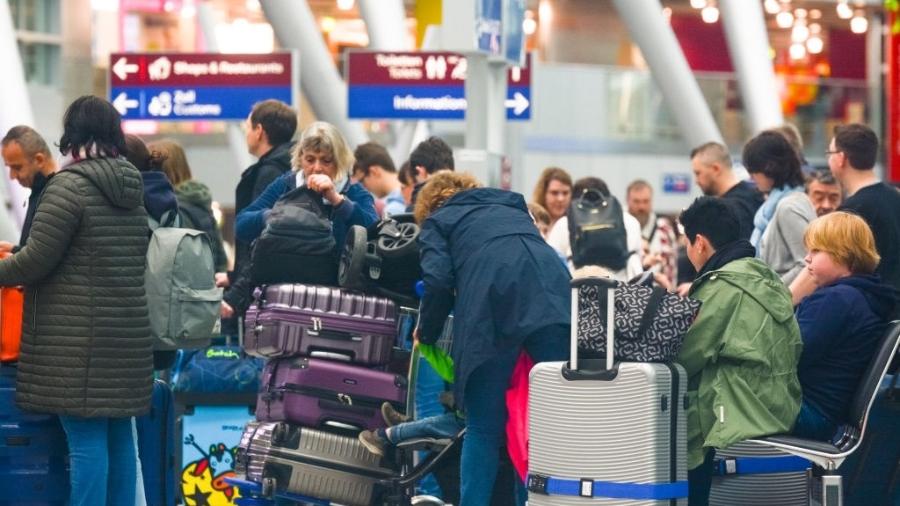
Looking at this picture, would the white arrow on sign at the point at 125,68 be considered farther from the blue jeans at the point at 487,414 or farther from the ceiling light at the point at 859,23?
the ceiling light at the point at 859,23

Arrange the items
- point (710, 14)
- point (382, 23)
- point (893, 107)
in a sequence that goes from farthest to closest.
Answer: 1. point (710, 14)
2. point (893, 107)
3. point (382, 23)

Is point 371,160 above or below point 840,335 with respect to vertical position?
above

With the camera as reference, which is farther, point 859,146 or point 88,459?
point 859,146

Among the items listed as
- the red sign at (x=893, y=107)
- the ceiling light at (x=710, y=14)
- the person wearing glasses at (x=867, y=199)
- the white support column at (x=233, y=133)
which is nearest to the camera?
the person wearing glasses at (x=867, y=199)

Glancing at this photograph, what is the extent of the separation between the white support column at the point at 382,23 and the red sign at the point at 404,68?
3.61 metres

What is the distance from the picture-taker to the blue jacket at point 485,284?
324 inches

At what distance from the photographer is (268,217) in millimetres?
9172

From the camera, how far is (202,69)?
16.5m

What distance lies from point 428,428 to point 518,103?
10911mm

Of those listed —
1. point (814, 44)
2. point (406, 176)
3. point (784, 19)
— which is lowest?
point (406, 176)

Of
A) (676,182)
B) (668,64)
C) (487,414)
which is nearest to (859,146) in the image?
(487,414)

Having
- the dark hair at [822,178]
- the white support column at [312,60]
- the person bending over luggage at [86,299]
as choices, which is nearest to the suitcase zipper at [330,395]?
the person bending over luggage at [86,299]

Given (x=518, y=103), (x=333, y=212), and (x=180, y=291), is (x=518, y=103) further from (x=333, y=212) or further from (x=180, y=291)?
(x=180, y=291)

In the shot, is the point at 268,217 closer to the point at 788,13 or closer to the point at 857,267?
the point at 857,267
